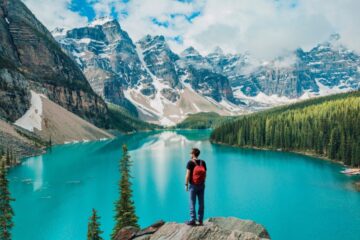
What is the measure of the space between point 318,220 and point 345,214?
5976 millimetres

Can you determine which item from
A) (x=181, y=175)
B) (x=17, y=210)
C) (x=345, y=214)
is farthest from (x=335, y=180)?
(x=17, y=210)

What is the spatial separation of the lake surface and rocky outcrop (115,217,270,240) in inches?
1471

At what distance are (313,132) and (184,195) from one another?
89.9 metres

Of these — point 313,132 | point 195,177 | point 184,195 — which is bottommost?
point 184,195

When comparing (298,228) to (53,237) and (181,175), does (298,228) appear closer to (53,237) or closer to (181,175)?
(53,237)

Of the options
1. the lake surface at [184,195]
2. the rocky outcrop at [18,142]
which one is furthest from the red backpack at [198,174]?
the rocky outcrop at [18,142]

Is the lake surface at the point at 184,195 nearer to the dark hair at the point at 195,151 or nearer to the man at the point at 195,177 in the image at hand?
the man at the point at 195,177

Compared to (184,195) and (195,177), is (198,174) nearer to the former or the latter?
(195,177)

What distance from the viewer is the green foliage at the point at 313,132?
5007 inches

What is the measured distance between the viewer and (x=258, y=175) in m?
104

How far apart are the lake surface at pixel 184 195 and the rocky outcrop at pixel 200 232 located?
123ft

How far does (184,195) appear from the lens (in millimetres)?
78625

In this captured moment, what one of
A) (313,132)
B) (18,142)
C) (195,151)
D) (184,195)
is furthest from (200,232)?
(18,142)

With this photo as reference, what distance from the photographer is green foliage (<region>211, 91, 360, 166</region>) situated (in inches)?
5007
